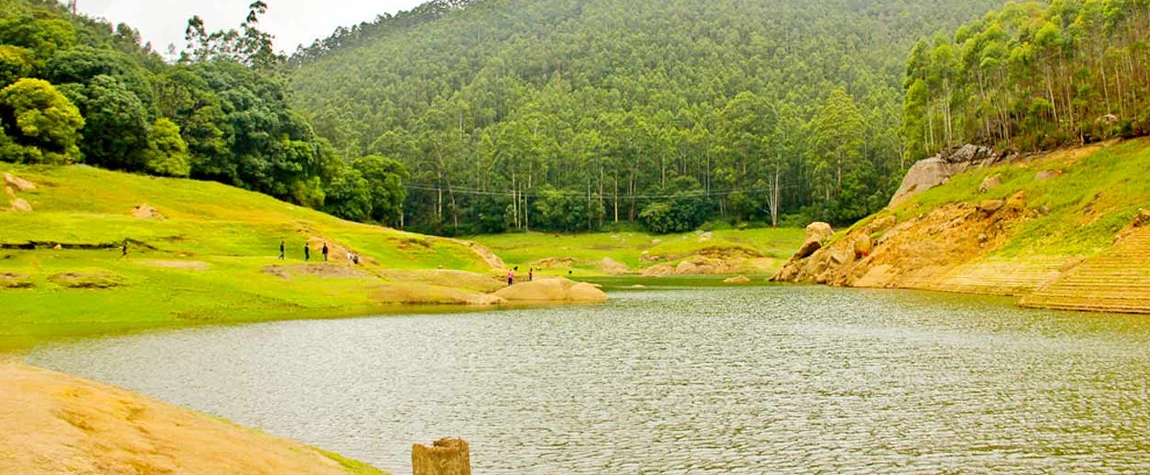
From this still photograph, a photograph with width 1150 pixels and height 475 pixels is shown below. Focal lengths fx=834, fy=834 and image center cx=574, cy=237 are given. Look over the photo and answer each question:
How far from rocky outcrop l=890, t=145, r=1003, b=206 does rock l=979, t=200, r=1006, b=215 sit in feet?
61.3

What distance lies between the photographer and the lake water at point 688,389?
18.3 meters

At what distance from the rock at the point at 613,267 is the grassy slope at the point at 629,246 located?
1.12 m

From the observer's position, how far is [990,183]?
84312 millimetres

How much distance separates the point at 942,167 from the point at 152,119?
103084mm

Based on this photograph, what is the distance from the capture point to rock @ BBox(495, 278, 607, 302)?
Answer: 228 feet

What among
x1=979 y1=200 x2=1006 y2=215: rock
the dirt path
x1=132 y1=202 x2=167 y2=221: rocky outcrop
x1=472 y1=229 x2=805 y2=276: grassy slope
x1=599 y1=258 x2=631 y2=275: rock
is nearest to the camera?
the dirt path

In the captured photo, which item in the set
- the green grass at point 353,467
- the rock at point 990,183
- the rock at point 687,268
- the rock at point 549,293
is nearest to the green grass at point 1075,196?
the rock at point 990,183

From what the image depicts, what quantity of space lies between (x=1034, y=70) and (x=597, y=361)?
82861 mm

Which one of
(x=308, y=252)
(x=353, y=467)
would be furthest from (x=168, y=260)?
(x=353, y=467)

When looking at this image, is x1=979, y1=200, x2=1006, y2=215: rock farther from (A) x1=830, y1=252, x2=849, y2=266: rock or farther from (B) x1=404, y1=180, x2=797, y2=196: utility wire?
(B) x1=404, y1=180, x2=797, y2=196: utility wire

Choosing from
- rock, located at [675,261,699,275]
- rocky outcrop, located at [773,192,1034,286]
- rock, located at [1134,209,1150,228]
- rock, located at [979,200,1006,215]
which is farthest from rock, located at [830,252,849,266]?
rock, located at [675,261,699,275]

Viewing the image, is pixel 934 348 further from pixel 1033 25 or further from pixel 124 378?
pixel 1033 25

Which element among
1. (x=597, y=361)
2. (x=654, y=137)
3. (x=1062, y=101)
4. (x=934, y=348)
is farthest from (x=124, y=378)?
(x=654, y=137)

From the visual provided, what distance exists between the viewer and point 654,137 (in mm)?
192500
